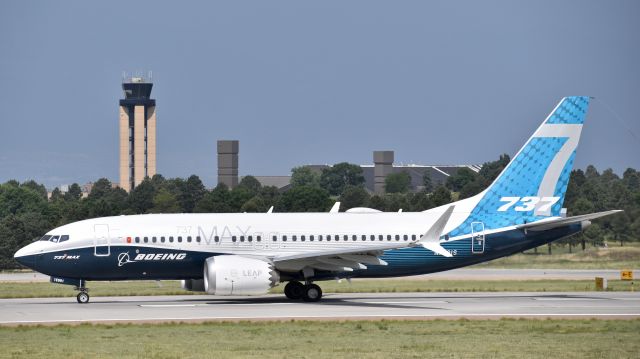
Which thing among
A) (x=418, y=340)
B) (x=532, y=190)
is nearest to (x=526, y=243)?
(x=532, y=190)

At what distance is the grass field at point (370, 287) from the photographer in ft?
156

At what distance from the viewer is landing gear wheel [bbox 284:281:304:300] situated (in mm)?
41906

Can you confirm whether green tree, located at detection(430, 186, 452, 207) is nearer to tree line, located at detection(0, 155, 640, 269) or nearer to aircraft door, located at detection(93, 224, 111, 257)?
tree line, located at detection(0, 155, 640, 269)

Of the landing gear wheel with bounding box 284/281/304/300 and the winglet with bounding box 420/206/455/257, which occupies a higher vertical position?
the winglet with bounding box 420/206/455/257

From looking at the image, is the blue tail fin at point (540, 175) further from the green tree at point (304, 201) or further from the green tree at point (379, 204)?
the green tree at point (304, 201)

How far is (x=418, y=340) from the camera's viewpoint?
29.1m

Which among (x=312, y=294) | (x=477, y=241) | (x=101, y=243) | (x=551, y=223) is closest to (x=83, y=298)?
(x=101, y=243)

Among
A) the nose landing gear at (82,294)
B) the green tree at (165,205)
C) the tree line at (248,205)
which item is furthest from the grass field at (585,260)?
the green tree at (165,205)

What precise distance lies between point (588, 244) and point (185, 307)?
183 feet

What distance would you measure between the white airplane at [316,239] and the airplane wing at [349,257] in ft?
0.16

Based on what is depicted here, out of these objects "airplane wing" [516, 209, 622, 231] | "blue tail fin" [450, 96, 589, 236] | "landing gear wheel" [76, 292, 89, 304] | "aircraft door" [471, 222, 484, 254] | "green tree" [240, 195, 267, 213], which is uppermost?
"green tree" [240, 195, 267, 213]

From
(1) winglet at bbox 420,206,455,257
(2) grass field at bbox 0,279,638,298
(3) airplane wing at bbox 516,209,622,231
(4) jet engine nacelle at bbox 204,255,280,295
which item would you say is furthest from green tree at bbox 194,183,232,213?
(1) winglet at bbox 420,206,455,257

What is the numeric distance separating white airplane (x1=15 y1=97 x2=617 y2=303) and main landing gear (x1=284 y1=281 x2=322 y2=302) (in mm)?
38

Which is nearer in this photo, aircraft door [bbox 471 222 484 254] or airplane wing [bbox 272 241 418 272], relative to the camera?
airplane wing [bbox 272 241 418 272]
